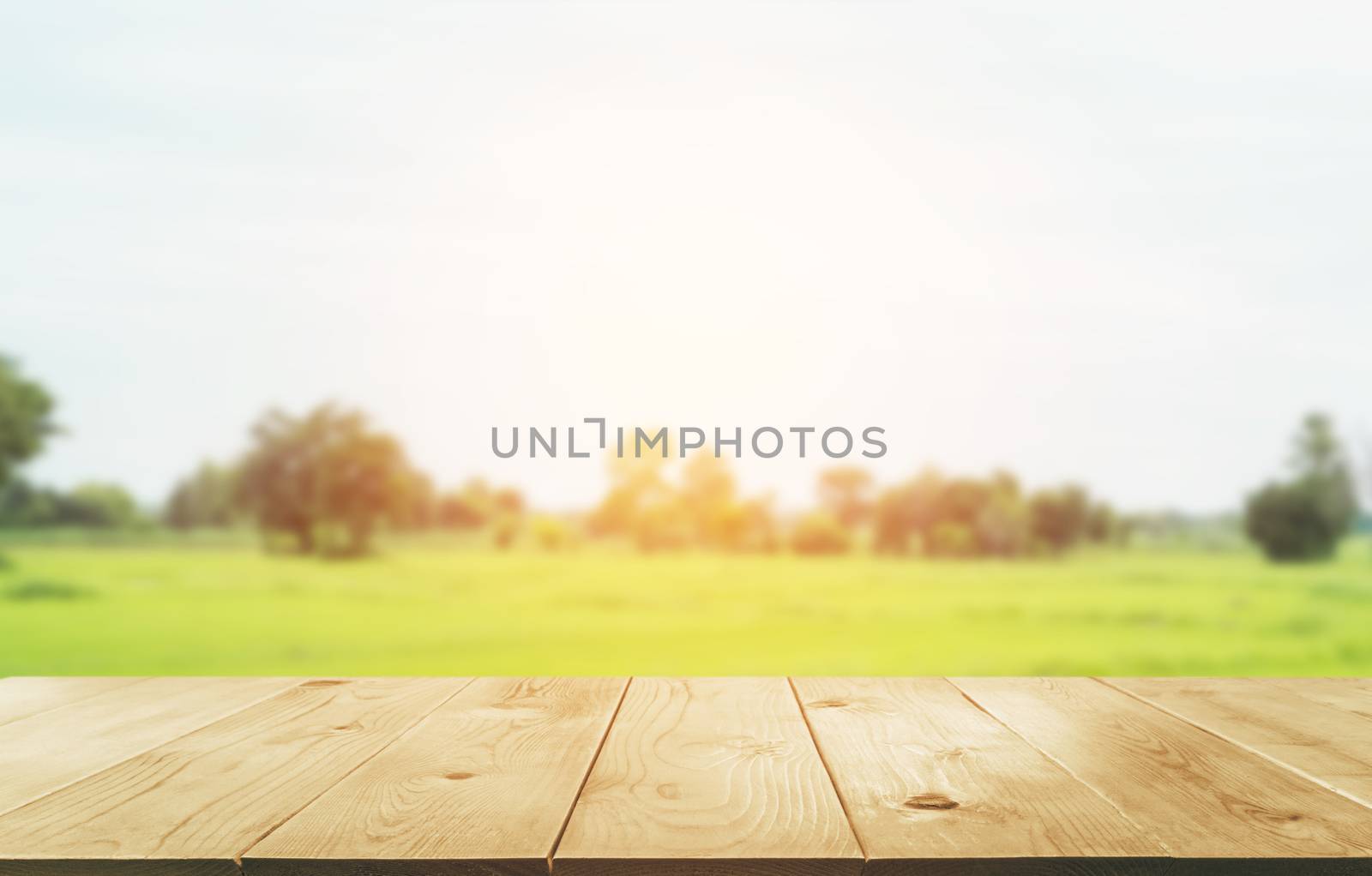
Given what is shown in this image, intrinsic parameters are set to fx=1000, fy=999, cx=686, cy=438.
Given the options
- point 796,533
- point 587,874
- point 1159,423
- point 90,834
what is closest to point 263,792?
point 90,834

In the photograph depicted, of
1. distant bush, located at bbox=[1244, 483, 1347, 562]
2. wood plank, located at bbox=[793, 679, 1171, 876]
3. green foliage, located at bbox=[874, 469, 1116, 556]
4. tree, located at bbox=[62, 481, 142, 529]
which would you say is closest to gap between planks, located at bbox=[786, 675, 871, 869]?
wood plank, located at bbox=[793, 679, 1171, 876]

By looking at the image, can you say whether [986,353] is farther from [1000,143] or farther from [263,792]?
[263,792]

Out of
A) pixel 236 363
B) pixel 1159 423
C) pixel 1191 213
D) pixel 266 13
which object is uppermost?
pixel 266 13

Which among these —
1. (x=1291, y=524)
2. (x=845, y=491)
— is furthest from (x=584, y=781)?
(x=1291, y=524)

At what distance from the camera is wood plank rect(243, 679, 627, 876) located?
66cm

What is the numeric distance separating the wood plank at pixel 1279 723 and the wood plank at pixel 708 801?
44cm

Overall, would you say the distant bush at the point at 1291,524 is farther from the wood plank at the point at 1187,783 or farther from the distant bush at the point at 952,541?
the wood plank at the point at 1187,783

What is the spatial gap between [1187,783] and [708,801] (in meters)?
0.41

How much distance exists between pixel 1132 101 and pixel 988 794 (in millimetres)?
11513

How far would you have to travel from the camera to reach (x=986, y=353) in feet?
31.3

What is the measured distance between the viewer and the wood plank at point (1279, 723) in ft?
2.95

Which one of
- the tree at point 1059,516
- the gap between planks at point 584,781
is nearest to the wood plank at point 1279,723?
the gap between planks at point 584,781

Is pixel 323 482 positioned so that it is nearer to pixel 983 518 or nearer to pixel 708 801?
pixel 983 518

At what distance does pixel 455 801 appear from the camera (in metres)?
0.77
